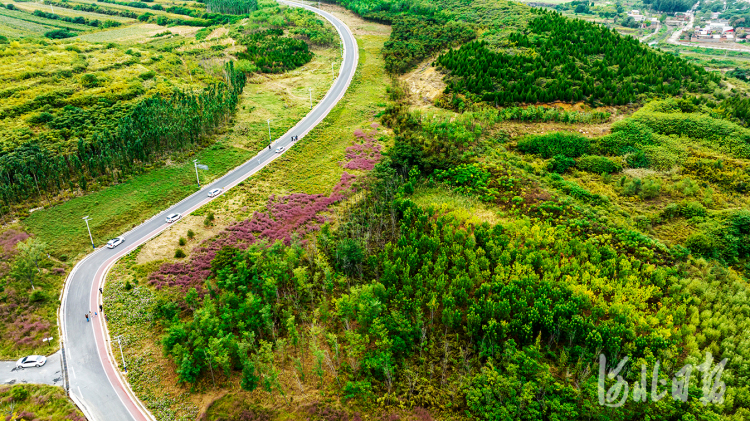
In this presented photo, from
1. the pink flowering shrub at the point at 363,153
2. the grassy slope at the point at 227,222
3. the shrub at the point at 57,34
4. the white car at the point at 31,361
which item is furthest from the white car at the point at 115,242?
the shrub at the point at 57,34

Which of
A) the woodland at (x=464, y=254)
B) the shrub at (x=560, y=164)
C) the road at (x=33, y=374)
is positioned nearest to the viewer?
the woodland at (x=464, y=254)

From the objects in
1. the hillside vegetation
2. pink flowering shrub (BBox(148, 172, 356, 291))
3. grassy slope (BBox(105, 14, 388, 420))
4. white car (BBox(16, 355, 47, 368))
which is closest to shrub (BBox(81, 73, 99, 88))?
the hillside vegetation

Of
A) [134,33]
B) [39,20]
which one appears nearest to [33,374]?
[134,33]

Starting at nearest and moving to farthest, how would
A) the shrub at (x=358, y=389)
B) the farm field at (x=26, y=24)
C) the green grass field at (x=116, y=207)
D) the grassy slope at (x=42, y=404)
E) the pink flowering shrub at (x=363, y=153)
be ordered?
the grassy slope at (x=42, y=404) < the shrub at (x=358, y=389) < the green grass field at (x=116, y=207) < the pink flowering shrub at (x=363, y=153) < the farm field at (x=26, y=24)

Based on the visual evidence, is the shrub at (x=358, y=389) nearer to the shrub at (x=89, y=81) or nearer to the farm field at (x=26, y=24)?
the shrub at (x=89, y=81)

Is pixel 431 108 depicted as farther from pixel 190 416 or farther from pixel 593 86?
pixel 190 416
